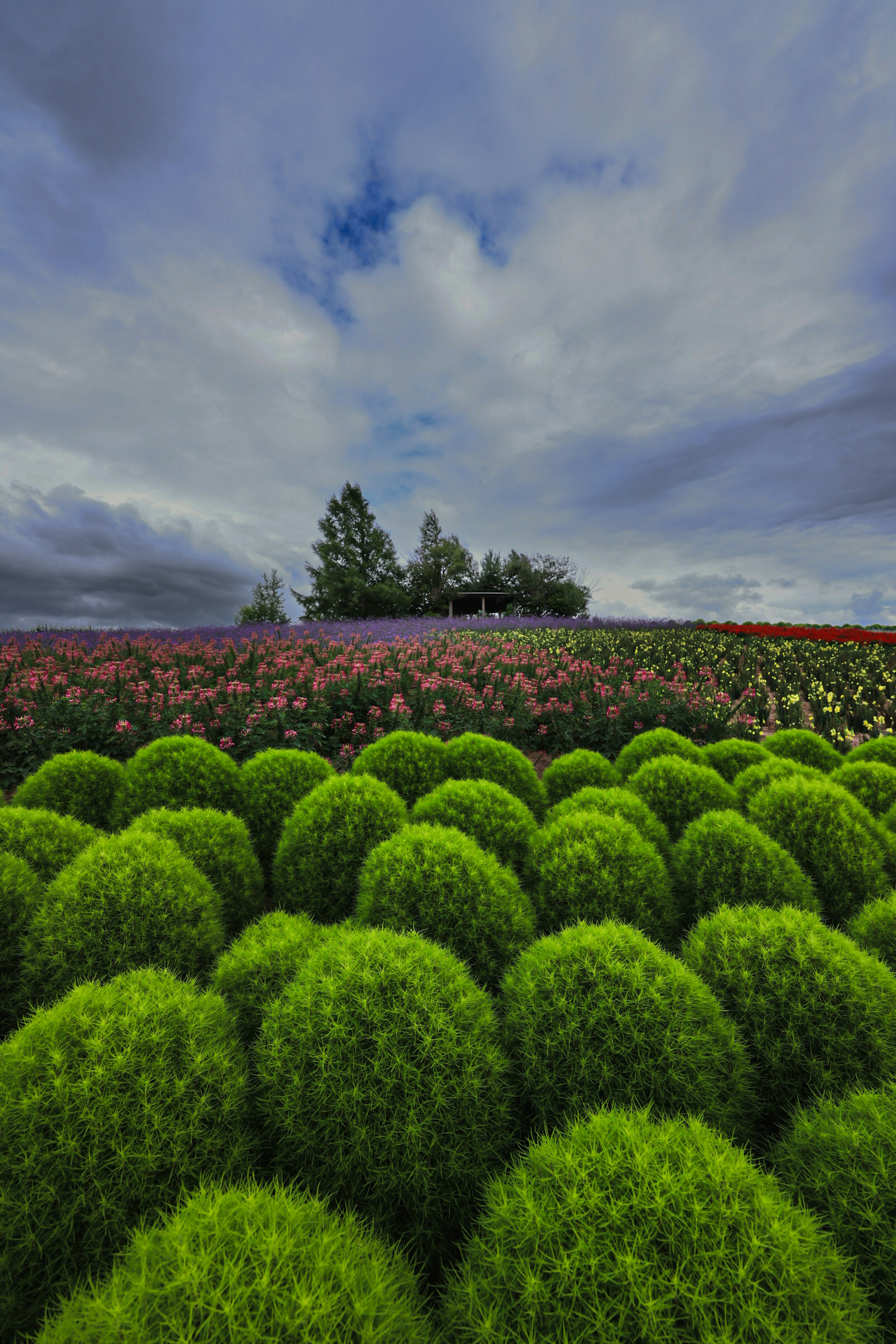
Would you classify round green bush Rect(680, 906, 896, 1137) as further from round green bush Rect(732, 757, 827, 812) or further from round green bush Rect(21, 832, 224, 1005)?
round green bush Rect(21, 832, 224, 1005)

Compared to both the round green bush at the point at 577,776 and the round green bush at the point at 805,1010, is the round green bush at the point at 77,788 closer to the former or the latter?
the round green bush at the point at 577,776

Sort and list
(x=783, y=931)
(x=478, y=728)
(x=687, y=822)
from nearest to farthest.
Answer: (x=783, y=931)
(x=687, y=822)
(x=478, y=728)

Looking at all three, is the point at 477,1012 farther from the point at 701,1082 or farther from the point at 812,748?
the point at 812,748

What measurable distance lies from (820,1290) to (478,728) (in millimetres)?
6916

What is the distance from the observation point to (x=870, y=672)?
1268cm

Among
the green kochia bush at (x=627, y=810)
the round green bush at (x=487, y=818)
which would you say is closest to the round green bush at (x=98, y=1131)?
the round green bush at (x=487, y=818)

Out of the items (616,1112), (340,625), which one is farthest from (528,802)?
(340,625)

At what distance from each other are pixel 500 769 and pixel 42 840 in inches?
137

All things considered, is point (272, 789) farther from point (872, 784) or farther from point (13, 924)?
point (872, 784)

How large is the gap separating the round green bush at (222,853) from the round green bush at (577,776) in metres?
2.77

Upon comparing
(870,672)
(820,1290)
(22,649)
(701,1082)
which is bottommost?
(701,1082)

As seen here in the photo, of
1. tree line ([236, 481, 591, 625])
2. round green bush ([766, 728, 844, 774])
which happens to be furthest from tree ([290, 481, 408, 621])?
round green bush ([766, 728, 844, 774])

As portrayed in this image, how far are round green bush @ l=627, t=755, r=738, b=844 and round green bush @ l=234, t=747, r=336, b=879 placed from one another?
2.75 meters

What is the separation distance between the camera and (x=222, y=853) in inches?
145
